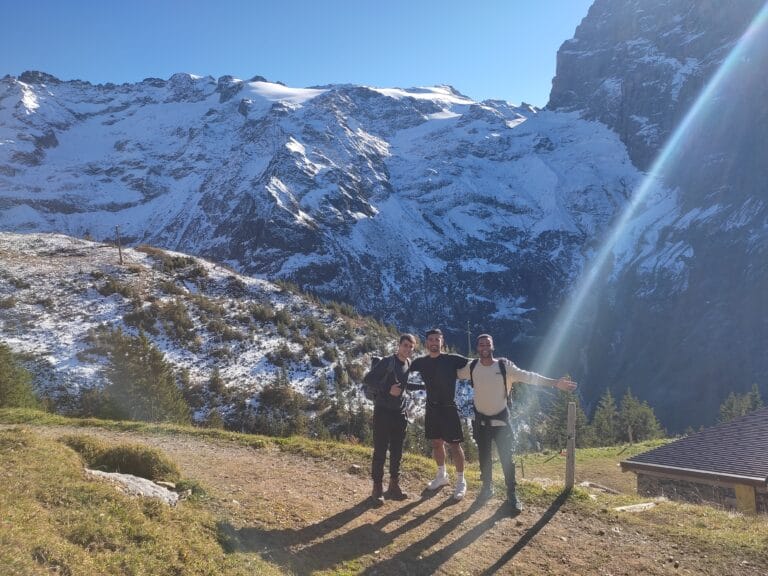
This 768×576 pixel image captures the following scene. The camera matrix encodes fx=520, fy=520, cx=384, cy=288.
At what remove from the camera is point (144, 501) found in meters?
5.89

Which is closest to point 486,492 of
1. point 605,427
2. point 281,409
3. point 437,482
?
point 437,482

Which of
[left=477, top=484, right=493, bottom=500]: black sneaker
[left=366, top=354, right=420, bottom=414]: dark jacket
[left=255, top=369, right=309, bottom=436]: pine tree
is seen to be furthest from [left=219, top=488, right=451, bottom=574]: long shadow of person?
[left=255, top=369, right=309, bottom=436]: pine tree

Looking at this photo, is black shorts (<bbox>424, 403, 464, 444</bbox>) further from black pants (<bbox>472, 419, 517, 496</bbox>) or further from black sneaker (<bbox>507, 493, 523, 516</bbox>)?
black sneaker (<bbox>507, 493, 523, 516</bbox>)

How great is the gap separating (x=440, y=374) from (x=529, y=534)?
2.47m

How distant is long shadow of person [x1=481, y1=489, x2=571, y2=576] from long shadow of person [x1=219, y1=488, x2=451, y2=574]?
132 cm

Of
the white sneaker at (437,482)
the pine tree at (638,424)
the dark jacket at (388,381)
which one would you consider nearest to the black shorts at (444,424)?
the dark jacket at (388,381)

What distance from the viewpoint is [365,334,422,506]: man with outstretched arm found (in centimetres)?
775

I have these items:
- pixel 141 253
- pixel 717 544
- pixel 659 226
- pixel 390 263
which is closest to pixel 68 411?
pixel 141 253

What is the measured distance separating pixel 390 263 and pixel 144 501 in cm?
19029

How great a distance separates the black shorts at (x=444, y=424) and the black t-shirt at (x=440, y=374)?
0.37ft

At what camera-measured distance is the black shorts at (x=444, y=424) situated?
26.5 feet

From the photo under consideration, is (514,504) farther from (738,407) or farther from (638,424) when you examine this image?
(738,407)

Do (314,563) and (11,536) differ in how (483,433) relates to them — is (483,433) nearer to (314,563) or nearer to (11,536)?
(314,563)

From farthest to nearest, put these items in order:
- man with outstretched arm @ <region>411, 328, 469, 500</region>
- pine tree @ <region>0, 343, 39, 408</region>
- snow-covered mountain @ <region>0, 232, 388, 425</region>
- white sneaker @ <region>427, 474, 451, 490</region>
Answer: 1. snow-covered mountain @ <region>0, 232, 388, 425</region>
2. pine tree @ <region>0, 343, 39, 408</region>
3. white sneaker @ <region>427, 474, 451, 490</region>
4. man with outstretched arm @ <region>411, 328, 469, 500</region>
